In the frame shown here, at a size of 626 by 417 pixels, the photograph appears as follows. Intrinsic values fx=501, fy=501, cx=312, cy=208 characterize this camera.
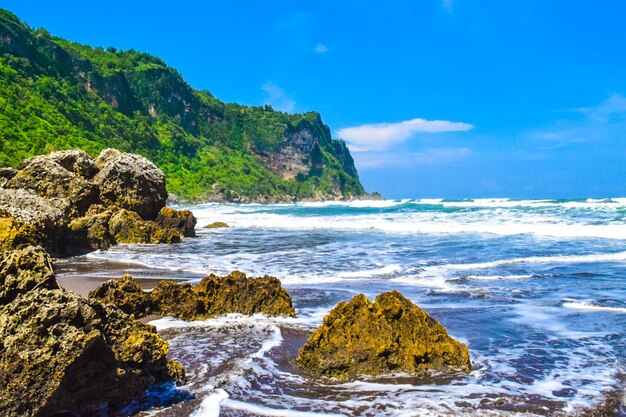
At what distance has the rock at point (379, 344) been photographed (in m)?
5.35

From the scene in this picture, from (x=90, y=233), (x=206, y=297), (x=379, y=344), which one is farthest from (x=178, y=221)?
(x=379, y=344)

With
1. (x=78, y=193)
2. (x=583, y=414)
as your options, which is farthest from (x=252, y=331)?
(x=78, y=193)

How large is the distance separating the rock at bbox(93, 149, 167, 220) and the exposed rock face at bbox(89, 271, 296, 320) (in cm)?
1508

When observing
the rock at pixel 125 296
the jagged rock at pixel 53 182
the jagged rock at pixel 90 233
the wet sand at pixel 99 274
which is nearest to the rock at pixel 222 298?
the rock at pixel 125 296

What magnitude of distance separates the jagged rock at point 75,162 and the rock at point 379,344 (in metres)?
18.7

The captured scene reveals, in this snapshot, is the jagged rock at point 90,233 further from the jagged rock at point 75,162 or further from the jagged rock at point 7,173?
the jagged rock at point 7,173

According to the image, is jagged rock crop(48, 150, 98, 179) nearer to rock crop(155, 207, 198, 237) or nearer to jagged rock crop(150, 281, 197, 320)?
rock crop(155, 207, 198, 237)

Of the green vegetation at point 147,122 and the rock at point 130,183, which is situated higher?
the green vegetation at point 147,122

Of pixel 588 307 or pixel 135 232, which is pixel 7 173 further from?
pixel 588 307

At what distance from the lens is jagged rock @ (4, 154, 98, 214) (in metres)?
18.9

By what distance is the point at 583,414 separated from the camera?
14.2ft

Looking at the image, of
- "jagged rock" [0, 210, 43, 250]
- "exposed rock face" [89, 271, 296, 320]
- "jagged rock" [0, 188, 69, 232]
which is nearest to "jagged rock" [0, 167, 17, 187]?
"jagged rock" [0, 188, 69, 232]

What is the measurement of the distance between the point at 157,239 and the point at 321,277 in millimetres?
9777

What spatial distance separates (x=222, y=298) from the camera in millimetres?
7953
